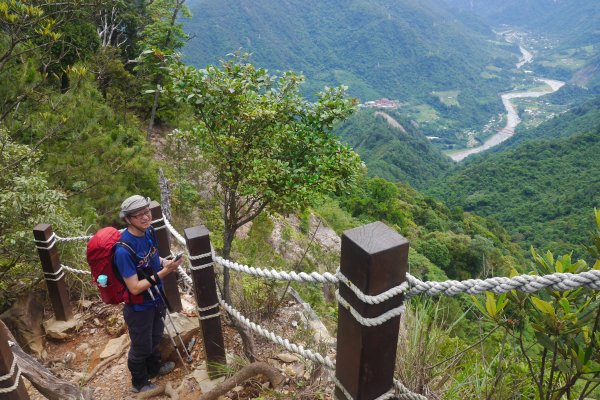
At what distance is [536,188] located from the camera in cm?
5512

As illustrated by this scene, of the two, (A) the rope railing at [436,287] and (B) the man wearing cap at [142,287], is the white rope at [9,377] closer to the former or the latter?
(B) the man wearing cap at [142,287]

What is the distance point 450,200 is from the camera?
180 feet

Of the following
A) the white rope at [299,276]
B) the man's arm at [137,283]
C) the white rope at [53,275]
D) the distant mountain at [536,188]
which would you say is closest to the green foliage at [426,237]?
the distant mountain at [536,188]

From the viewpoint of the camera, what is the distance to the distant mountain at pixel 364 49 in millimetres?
143875

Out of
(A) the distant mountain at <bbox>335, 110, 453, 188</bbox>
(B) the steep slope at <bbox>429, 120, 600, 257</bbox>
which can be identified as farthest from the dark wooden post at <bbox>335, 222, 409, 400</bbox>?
(A) the distant mountain at <bbox>335, 110, 453, 188</bbox>

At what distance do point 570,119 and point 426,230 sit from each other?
7377 centimetres

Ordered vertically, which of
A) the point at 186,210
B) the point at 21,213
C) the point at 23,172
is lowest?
the point at 186,210

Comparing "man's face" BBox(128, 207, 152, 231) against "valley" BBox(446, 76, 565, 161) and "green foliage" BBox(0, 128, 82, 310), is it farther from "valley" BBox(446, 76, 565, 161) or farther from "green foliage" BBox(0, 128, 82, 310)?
"valley" BBox(446, 76, 565, 161)

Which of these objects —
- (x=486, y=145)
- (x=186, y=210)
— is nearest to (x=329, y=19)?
(x=486, y=145)

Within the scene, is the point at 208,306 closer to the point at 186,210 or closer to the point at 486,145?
the point at 186,210

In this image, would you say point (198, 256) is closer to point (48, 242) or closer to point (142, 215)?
point (142, 215)

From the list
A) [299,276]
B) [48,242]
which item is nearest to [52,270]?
[48,242]

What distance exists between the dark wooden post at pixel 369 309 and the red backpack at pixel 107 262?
5.60ft

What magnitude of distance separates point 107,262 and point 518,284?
2.39 m
